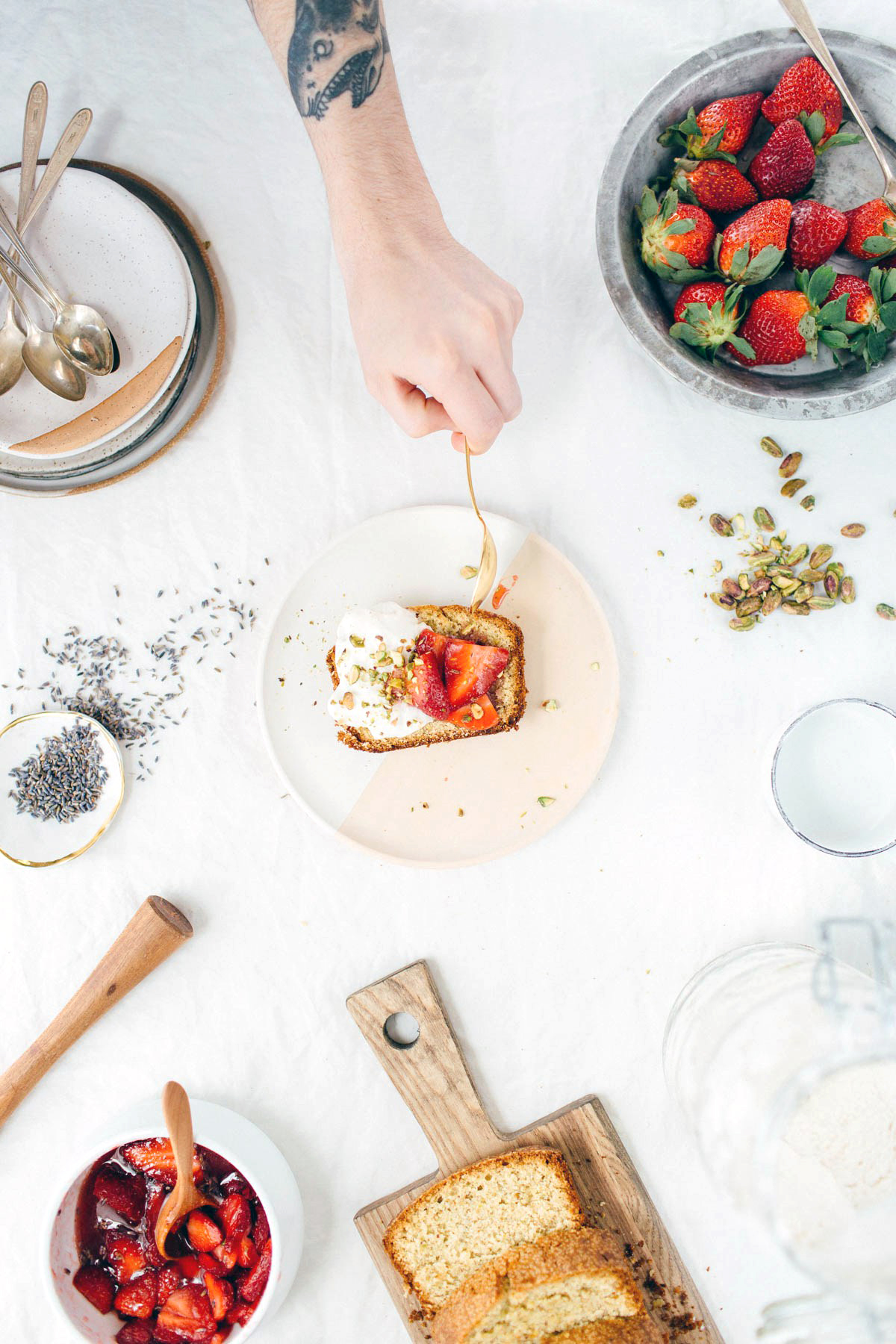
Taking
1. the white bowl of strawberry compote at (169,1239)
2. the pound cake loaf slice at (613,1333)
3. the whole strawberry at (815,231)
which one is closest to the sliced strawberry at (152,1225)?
the white bowl of strawberry compote at (169,1239)

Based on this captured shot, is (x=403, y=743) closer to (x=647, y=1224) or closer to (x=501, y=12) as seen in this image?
(x=647, y=1224)

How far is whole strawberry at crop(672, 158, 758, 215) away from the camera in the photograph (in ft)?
4.67

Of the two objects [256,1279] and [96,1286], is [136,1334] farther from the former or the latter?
[256,1279]

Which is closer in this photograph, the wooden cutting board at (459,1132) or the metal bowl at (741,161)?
the metal bowl at (741,161)

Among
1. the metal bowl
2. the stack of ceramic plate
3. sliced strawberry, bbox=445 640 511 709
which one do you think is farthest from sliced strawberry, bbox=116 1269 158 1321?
the metal bowl

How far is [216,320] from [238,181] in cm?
27

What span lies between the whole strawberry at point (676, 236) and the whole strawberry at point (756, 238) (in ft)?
0.16

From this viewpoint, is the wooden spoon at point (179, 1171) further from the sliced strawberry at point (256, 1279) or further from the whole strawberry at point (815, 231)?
the whole strawberry at point (815, 231)

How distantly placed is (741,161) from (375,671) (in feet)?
3.49

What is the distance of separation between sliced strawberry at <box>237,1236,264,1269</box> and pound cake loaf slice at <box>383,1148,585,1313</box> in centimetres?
24

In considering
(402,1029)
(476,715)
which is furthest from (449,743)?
(402,1029)

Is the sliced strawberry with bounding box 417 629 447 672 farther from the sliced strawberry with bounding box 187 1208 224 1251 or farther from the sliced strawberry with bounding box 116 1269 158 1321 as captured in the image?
the sliced strawberry with bounding box 116 1269 158 1321

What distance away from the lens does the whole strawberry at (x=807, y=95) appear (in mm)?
1404

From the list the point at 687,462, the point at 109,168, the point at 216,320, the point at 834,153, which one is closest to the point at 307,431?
the point at 216,320
